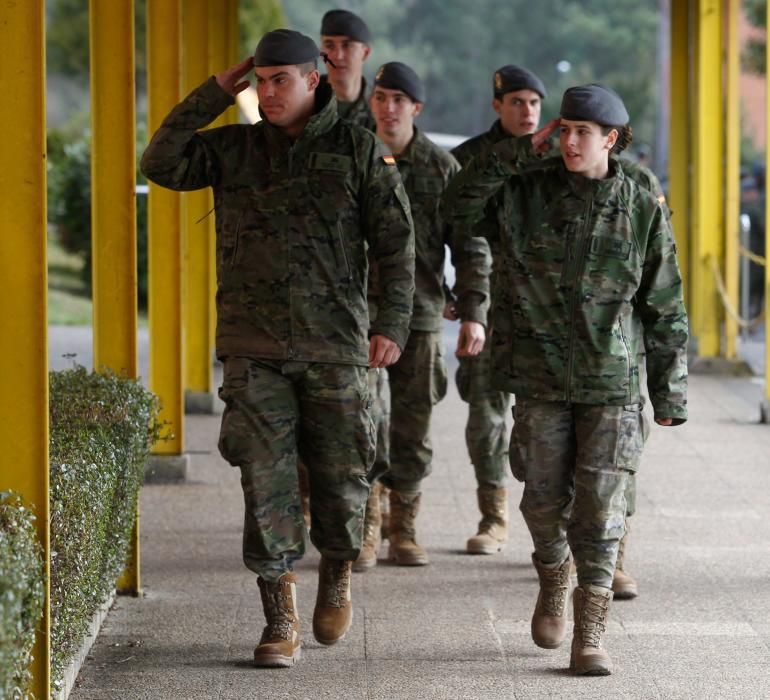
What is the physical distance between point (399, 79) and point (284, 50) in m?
1.58

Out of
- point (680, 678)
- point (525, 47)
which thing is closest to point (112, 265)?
point (680, 678)

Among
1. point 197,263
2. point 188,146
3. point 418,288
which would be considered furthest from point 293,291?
point 197,263

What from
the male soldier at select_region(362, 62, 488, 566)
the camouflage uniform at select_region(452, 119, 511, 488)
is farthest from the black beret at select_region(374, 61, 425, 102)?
the camouflage uniform at select_region(452, 119, 511, 488)

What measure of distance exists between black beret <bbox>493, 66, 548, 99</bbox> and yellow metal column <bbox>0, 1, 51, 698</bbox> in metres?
3.12

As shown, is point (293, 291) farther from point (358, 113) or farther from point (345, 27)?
point (345, 27)

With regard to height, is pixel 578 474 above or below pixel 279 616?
above

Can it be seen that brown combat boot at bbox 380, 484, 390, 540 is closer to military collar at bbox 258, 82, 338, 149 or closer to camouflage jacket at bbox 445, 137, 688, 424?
camouflage jacket at bbox 445, 137, 688, 424

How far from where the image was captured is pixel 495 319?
561cm

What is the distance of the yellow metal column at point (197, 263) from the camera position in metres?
11.5

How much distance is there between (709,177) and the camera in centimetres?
1555

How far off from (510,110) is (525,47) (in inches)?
2647

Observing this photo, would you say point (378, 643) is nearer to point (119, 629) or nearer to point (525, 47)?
point (119, 629)

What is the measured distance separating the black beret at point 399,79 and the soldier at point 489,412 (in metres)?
0.37

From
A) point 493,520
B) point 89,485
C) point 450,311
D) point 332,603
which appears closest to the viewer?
point 89,485
